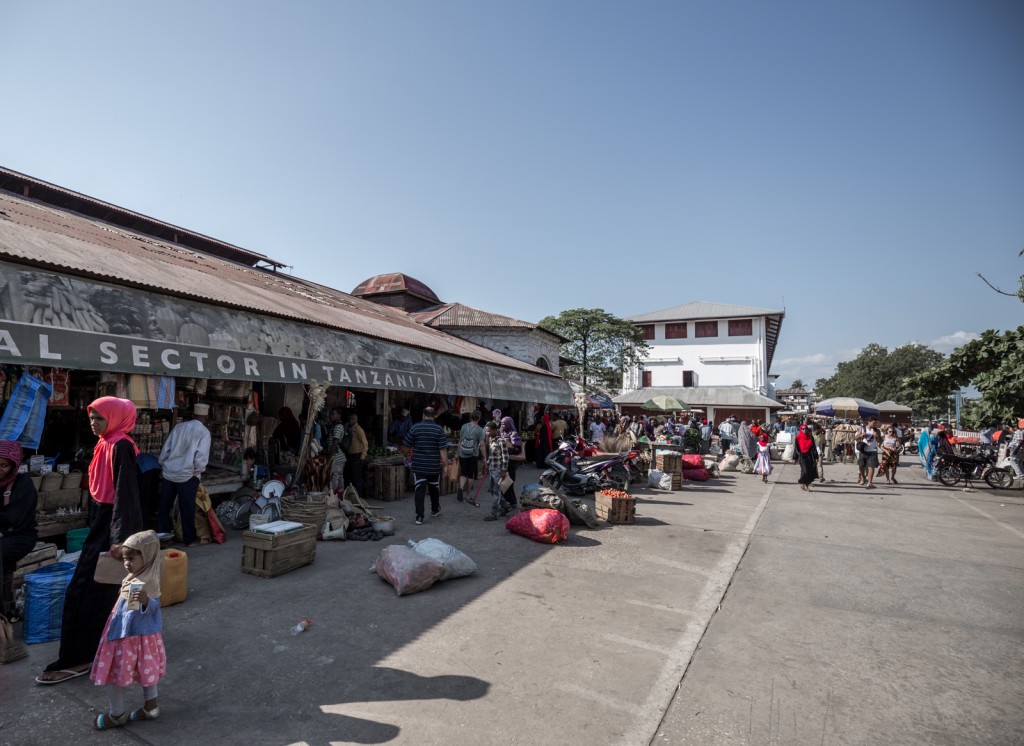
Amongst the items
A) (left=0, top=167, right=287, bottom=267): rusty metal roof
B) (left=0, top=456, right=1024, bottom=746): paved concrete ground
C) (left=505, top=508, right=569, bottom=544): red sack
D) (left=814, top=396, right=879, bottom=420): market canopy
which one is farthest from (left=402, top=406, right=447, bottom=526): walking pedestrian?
(left=814, top=396, right=879, bottom=420): market canopy

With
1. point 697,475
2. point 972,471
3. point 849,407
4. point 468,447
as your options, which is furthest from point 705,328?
point 468,447

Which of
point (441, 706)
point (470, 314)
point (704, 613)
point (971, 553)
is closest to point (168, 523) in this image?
point (441, 706)

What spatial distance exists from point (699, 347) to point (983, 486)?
3498 cm

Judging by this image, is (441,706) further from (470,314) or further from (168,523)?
(470,314)

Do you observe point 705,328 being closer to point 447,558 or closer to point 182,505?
point 447,558

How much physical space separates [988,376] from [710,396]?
102ft

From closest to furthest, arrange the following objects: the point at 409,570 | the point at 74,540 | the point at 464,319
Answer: the point at 409,570
the point at 74,540
the point at 464,319

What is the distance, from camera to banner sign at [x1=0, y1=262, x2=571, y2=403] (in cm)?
538

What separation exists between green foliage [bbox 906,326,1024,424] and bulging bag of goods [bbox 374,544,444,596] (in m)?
16.1

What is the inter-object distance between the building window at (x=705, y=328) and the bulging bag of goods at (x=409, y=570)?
47975mm

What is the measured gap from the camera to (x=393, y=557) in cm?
527

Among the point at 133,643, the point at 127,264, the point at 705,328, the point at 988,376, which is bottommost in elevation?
the point at 133,643

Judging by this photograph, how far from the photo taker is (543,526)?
23.1 ft

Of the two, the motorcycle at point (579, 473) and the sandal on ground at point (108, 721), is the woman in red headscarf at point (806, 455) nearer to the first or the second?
the motorcycle at point (579, 473)
